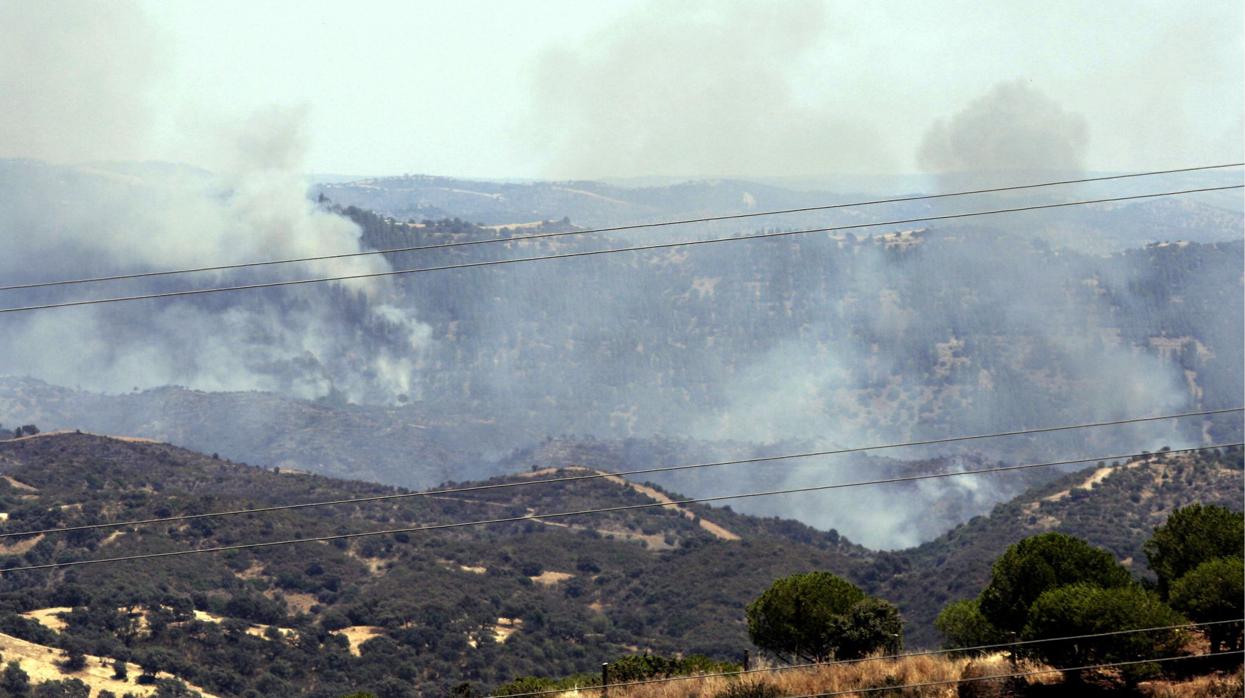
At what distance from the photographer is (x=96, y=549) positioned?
153 m

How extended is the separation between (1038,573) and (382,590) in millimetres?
117958

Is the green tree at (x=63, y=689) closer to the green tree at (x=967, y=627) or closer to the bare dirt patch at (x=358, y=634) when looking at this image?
the bare dirt patch at (x=358, y=634)

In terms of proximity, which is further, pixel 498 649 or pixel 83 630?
pixel 498 649

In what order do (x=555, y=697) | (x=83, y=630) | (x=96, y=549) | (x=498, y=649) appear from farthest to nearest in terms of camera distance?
(x=96, y=549)
(x=498, y=649)
(x=83, y=630)
(x=555, y=697)

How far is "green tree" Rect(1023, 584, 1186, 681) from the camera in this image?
147ft

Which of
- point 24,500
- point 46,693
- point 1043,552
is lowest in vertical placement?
point 46,693

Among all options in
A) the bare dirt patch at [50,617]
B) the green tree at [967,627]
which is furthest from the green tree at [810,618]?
the bare dirt patch at [50,617]

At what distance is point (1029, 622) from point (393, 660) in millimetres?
85213

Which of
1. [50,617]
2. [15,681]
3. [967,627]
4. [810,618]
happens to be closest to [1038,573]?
[967,627]

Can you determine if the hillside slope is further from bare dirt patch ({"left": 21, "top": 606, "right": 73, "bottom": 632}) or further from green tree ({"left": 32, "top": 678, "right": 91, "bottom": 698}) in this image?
green tree ({"left": 32, "top": 678, "right": 91, "bottom": 698})

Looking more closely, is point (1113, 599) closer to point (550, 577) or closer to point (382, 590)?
point (382, 590)

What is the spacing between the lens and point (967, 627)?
59.0 metres

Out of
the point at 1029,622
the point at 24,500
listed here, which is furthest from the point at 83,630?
the point at 1029,622

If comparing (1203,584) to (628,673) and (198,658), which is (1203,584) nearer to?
(628,673)
